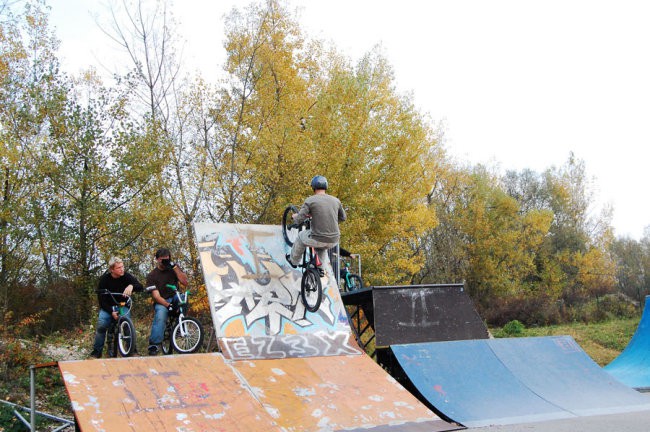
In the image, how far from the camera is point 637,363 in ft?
37.0

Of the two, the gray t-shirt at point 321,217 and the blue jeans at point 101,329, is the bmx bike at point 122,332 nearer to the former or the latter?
the blue jeans at point 101,329

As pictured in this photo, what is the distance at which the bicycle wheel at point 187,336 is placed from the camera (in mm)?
7652

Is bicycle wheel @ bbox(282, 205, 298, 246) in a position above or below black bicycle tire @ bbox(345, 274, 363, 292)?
above

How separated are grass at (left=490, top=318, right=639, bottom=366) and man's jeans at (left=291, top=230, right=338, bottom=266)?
975cm

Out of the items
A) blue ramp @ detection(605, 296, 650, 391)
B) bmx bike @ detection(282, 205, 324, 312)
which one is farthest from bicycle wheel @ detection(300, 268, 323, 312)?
blue ramp @ detection(605, 296, 650, 391)

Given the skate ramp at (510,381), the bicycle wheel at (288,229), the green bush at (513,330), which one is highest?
the bicycle wheel at (288,229)

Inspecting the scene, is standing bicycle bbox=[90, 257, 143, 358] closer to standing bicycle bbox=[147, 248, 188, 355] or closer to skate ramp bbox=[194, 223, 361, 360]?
standing bicycle bbox=[147, 248, 188, 355]

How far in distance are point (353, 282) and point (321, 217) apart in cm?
414

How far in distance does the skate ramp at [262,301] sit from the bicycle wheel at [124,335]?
3.76 ft

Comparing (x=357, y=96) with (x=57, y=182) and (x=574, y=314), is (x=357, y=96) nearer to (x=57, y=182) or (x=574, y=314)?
(x=57, y=182)

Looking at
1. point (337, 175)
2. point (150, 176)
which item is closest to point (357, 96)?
point (337, 175)

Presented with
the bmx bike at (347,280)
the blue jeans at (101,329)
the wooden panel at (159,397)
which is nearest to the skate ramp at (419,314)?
the bmx bike at (347,280)

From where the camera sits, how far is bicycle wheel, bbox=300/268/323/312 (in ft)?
28.0

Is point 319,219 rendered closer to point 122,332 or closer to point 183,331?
point 183,331
